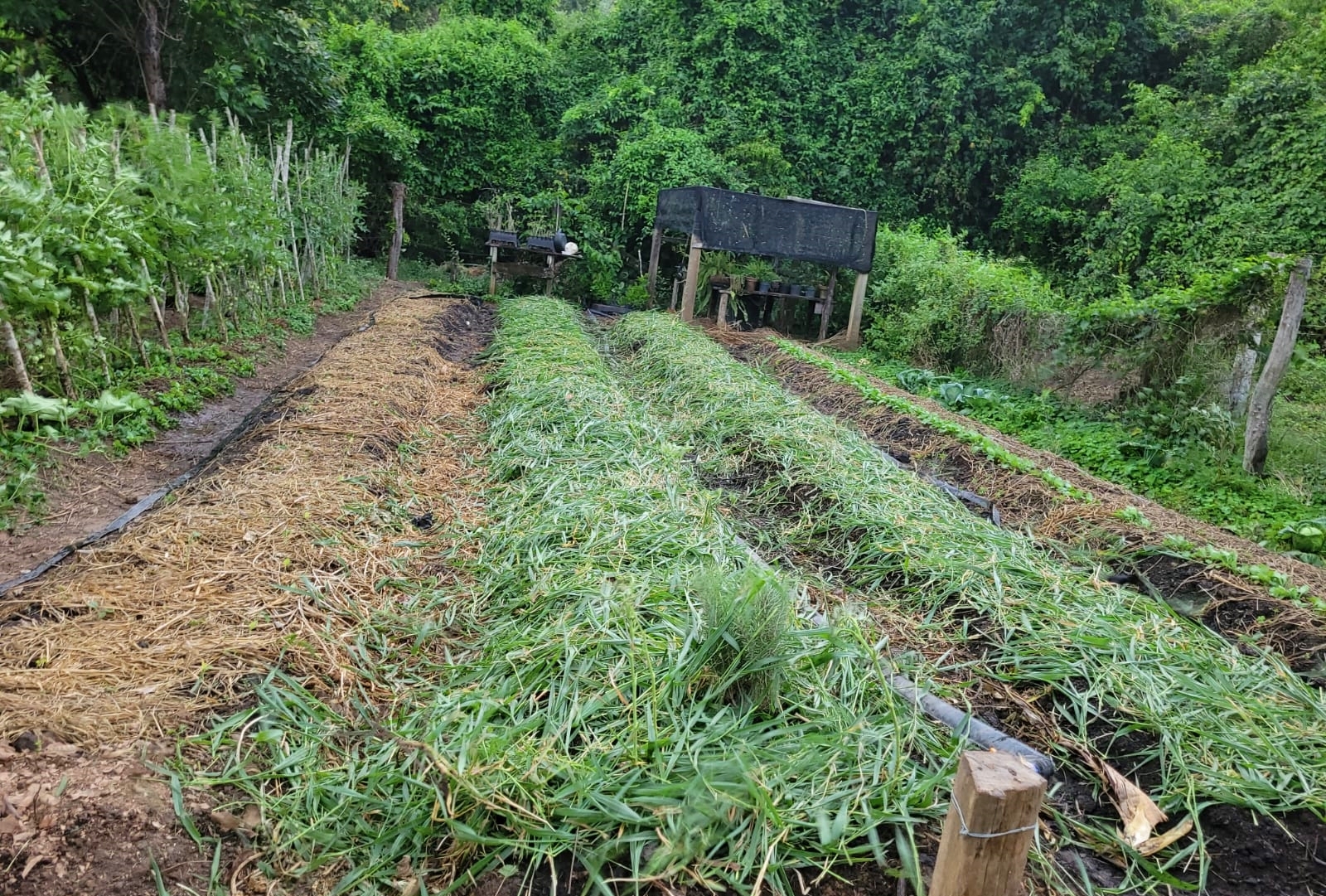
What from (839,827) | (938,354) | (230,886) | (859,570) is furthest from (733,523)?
(938,354)

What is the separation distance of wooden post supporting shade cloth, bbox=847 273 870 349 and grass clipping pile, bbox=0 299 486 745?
795 cm

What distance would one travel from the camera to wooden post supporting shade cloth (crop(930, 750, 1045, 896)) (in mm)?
1183

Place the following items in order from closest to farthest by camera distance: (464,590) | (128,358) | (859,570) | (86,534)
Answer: (464,590) < (86,534) < (859,570) < (128,358)

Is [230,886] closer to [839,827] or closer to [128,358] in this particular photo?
[839,827]

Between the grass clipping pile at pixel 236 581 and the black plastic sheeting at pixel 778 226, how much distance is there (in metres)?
7.17

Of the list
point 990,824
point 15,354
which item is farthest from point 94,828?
point 15,354

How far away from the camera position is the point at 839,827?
1652 millimetres

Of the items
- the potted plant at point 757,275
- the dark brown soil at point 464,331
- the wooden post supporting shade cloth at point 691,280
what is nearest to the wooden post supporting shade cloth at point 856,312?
the potted plant at point 757,275

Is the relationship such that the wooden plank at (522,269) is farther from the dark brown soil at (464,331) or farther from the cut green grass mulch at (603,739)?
the cut green grass mulch at (603,739)

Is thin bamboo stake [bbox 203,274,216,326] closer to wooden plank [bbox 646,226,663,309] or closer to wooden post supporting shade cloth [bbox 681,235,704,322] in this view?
wooden post supporting shade cloth [bbox 681,235,704,322]

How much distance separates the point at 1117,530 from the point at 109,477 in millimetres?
5359

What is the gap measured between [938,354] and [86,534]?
355 inches

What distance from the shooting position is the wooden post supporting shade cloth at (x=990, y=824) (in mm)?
1183

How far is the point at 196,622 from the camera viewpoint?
237 centimetres
